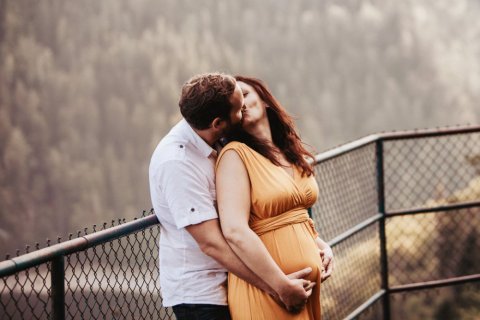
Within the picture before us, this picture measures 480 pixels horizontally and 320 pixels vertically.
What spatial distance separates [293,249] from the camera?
2420 millimetres

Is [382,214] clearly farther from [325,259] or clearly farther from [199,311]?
[199,311]

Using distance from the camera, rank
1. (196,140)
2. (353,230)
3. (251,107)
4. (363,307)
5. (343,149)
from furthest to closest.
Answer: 1. (363,307)
2. (353,230)
3. (343,149)
4. (251,107)
5. (196,140)

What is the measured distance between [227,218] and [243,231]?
0.21 ft

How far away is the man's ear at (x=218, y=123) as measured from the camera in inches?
88.7

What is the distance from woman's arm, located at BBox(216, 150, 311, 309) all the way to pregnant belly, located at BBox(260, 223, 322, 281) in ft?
0.22

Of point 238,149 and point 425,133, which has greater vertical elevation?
point 238,149

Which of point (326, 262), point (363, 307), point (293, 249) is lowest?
point (363, 307)

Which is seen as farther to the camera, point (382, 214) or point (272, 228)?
point (382, 214)

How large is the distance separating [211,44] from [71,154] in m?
12.8

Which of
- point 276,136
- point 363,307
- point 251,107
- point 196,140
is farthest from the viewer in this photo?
point 363,307

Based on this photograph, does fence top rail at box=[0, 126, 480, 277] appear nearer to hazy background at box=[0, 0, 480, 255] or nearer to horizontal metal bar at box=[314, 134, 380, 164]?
horizontal metal bar at box=[314, 134, 380, 164]

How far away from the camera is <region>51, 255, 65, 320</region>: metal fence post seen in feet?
7.31

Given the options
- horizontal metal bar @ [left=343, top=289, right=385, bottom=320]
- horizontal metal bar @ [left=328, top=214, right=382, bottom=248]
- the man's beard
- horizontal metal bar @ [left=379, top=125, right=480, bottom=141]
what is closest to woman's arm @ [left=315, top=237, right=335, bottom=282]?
the man's beard

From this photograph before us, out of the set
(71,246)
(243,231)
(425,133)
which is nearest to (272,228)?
(243,231)
